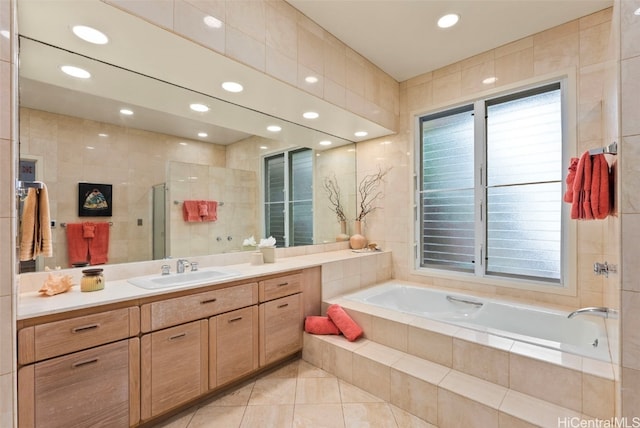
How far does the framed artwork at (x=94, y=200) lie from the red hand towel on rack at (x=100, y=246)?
0.28 feet

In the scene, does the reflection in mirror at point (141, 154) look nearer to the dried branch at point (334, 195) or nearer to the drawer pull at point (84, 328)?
the drawer pull at point (84, 328)

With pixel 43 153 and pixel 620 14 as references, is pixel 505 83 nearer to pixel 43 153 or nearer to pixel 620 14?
pixel 620 14

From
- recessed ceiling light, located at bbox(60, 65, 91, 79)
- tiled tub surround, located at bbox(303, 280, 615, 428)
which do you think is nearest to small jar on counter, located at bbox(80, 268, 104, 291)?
recessed ceiling light, located at bbox(60, 65, 91, 79)

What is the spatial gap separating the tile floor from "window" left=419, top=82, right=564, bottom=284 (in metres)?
1.75

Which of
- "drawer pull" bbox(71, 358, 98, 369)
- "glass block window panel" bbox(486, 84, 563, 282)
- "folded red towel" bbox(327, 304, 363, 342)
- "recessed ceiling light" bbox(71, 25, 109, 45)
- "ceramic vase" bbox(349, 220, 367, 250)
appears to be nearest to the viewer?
"drawer pull" bbox(71, 358, 98, 369)

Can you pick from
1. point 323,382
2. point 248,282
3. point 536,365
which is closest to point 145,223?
point 248,282

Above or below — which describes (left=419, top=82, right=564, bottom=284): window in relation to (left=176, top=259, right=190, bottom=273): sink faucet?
above

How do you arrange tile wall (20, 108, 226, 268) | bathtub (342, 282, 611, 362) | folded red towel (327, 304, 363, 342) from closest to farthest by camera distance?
tile wall (20, 108, 226, 268) < bathtub (342, 282, 611, 362) < folded red towel (327, 304, 363, 342)

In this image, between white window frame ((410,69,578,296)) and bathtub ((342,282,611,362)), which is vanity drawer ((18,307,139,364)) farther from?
white window frame ((410,69,578,296))

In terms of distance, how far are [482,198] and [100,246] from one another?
328 cm

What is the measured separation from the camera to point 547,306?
8.14 feet

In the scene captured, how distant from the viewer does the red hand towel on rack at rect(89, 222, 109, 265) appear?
193cm

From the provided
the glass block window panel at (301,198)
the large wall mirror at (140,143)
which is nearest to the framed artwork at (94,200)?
the large wall mirror at (140,143)

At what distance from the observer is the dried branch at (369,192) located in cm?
370
